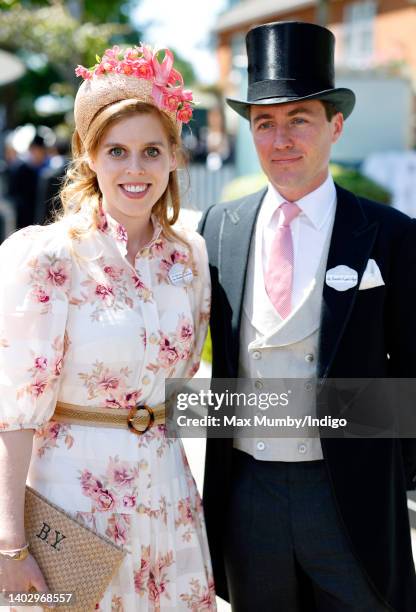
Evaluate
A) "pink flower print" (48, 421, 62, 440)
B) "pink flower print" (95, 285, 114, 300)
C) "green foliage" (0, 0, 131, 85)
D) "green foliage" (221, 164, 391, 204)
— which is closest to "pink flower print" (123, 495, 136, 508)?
"pink flower print" (48, 421, 62, 440)

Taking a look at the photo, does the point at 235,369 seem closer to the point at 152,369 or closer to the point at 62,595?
the point at 152,369

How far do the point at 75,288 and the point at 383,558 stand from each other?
130cm

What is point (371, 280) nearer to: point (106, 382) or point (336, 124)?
point (336, 124)

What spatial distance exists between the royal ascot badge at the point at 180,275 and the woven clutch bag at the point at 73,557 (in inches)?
30.1

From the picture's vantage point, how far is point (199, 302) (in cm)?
248

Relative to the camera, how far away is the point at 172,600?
88.0 inches

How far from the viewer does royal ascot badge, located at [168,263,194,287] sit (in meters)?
2.33

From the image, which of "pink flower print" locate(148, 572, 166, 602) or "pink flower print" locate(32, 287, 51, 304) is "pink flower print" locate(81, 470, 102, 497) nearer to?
"pink flower print" locate(148, 572, 166, 602)

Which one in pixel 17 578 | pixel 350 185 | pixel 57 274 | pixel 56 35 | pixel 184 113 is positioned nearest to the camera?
pixel 17 578

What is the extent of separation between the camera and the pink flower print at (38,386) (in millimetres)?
2041

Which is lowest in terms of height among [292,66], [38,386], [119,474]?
[119,474]

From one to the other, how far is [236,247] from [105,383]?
722 mm

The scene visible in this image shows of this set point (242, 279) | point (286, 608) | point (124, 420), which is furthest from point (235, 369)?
point (286, 608)

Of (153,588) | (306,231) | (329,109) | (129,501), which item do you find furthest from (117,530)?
(329,109)
